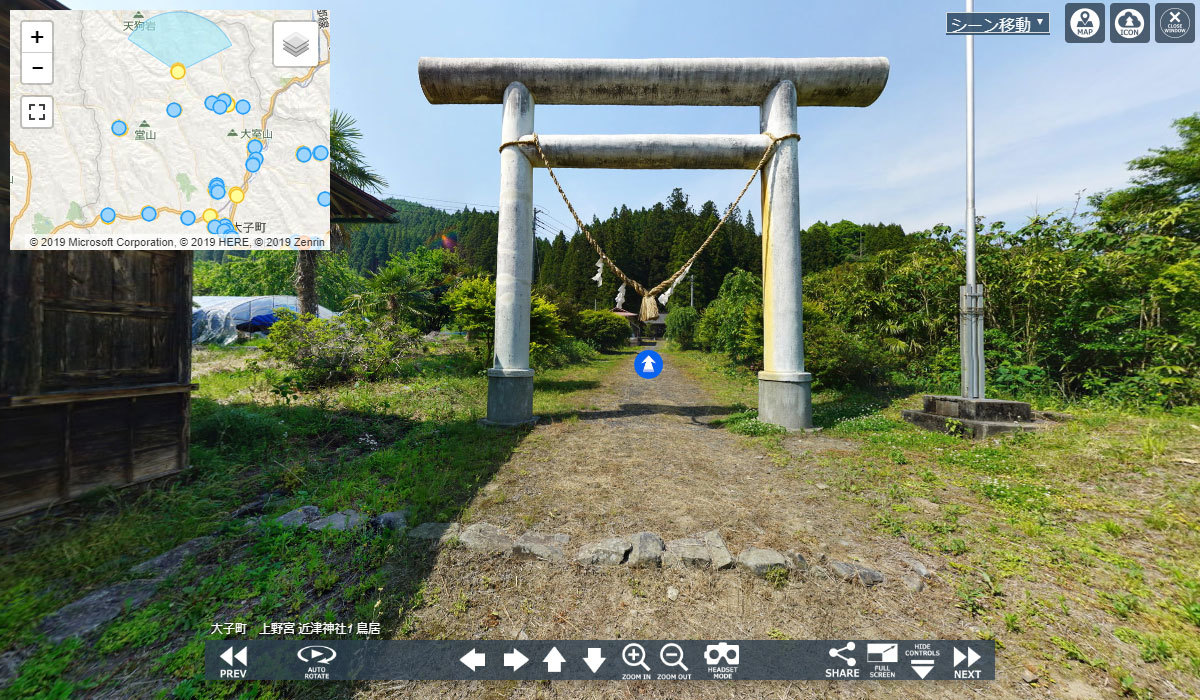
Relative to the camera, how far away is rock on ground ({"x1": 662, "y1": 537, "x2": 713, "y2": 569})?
9.37ft

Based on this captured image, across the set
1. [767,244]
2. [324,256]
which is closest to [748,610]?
[767,244]

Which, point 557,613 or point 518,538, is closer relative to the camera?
point 557,613

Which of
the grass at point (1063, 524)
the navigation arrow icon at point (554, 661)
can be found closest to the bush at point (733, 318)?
the grass at point (1063, 524)

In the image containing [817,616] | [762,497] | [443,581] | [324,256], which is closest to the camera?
[817,616]

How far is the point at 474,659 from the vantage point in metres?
2.09

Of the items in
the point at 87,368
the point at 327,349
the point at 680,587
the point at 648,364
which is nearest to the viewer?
the point at 680,587

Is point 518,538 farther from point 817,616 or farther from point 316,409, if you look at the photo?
point 316,409

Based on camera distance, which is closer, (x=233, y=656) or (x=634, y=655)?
(x=233, y=656)

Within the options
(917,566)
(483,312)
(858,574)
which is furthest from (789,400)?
(483,312)

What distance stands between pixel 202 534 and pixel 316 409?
412 cm

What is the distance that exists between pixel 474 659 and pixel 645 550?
1.33m

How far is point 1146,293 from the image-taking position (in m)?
6.83

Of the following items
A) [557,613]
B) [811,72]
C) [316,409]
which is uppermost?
[811,72]

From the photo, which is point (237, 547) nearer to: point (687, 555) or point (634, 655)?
point (634, 655)
